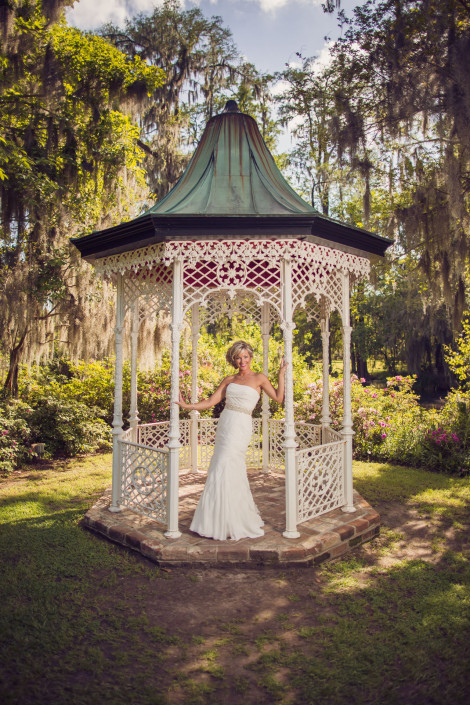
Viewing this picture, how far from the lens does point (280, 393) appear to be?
198 inches

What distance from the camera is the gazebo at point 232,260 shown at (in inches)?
190

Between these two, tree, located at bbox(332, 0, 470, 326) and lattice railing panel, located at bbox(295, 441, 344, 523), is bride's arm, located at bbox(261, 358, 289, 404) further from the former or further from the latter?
tree, located at bbox(332, 0, 470, 326)

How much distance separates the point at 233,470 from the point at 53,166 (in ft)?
25.0

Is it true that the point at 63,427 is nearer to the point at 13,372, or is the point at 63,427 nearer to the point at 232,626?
the point at 13,372

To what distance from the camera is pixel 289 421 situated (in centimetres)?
496

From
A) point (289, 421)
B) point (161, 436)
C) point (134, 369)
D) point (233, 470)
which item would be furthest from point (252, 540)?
point (161, 436)

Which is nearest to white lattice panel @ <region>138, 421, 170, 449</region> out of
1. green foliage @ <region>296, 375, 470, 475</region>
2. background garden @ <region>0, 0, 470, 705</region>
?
background garden @ <region>0, 0, 470, 705</region>

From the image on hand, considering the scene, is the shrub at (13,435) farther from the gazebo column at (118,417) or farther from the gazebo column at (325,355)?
the gazebo column at (325,355)

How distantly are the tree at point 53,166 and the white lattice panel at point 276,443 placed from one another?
469 centimetres

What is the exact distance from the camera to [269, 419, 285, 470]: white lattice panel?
773 centimetres

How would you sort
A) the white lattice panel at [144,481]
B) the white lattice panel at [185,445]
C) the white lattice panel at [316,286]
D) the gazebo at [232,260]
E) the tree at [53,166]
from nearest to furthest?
the gazebo at [232,260]
the white lattice panel at [144,481]
the white lattice panel at [316,286]
the white lattice panel at [185,445]
the tree at [53,166]

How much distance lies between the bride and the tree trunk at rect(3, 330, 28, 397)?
6249 millimetres

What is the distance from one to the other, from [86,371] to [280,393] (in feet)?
24.6

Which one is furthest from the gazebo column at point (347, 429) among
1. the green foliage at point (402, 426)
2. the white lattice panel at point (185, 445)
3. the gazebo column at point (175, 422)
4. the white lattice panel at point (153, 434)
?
the white lattice panel at point (185, 445)
